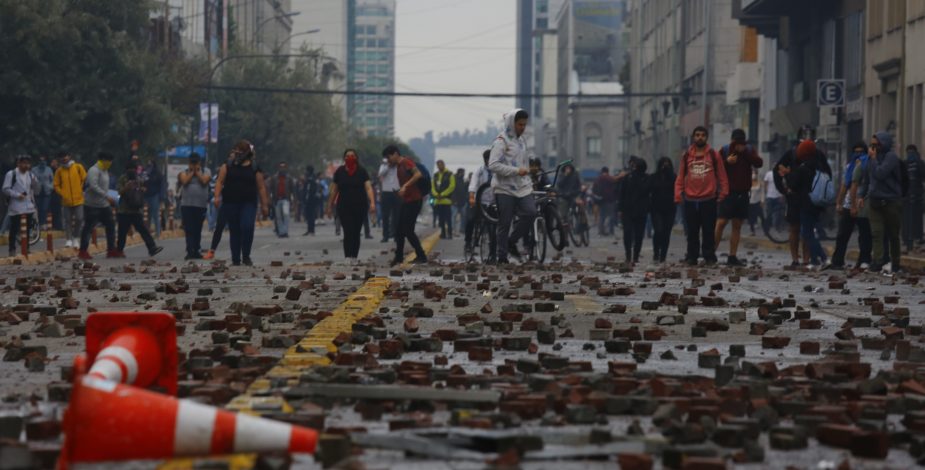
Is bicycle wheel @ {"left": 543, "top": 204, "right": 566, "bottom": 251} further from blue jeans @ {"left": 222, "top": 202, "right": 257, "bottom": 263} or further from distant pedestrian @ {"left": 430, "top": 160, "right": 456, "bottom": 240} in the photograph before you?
distant pedestrian @ {"left": 430, "top": 160, "right": 456, "bottom": 240}

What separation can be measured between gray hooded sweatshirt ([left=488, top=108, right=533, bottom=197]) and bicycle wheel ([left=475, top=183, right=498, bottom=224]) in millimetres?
1659

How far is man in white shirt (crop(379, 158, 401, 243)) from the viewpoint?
2806 centimetres

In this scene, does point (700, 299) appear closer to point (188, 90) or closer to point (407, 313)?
point (407, 313)

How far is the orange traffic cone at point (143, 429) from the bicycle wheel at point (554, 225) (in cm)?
1927

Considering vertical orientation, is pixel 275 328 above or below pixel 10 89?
below

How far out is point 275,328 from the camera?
10.7 metres

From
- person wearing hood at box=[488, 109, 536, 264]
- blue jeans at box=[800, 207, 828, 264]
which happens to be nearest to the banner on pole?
blue jeans at box=[800, 207, 828, 264]

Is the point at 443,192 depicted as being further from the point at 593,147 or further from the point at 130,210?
the point at 593,147

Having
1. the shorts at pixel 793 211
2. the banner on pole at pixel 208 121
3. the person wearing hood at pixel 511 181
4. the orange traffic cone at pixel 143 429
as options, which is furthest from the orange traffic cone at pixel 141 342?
the banner on pole at pixel 208 121

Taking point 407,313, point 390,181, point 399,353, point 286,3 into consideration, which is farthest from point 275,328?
point 286,3

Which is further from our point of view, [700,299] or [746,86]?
[746,86]

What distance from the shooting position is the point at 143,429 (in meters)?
4.92

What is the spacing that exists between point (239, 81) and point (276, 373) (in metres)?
79.4

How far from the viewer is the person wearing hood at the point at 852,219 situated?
22219 millimetres
